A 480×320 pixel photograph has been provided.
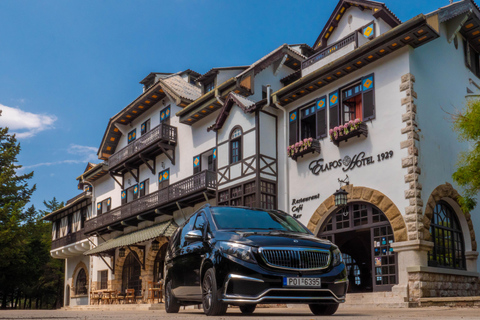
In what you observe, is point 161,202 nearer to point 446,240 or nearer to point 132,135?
point 132,135

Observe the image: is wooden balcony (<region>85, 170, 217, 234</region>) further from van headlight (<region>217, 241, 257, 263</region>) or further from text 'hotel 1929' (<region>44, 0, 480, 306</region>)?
van headlight (<region>217, 241, 257, 263</region>)

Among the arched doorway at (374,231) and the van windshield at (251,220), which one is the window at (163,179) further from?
the van windshield at (251,220)

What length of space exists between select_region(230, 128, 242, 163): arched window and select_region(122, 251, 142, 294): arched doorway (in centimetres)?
1118

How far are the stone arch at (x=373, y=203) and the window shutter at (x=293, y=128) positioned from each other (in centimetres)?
310

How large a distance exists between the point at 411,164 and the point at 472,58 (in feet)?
25.6

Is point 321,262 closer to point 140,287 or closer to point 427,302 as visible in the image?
point 427,302

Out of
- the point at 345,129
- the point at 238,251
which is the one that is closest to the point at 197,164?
the point at 345,129

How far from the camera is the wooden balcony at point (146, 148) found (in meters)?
28.6

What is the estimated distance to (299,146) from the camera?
20.3m

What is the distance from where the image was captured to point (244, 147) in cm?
2212

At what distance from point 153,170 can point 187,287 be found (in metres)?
21.9

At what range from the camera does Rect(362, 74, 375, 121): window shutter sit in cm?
1822

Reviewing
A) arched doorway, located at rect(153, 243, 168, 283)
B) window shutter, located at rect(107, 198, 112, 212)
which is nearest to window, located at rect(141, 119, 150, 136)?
window shutter, located at rect(107, 198, 112, 212)

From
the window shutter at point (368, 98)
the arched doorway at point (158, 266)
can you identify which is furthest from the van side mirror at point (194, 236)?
the arched doorway at point (158, 266)
